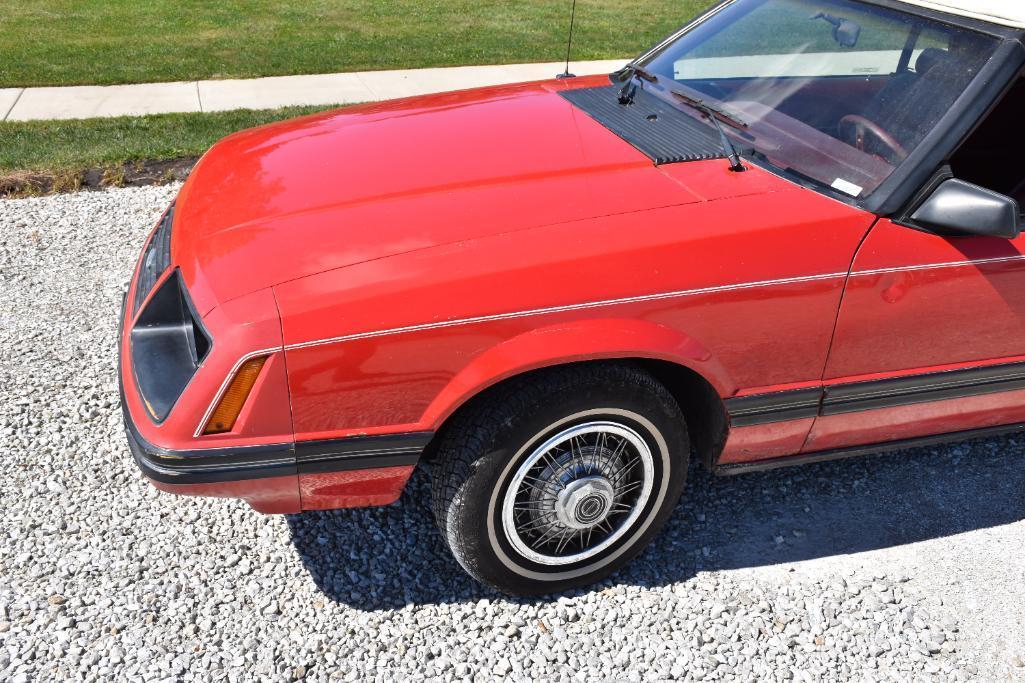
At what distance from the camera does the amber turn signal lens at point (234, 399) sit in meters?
2.35

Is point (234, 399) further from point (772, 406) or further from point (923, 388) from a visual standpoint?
point (923, 388)

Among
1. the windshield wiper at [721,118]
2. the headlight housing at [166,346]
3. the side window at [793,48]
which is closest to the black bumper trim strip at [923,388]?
the windshield wiper at [721,118]

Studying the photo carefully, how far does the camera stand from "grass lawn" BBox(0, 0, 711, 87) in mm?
8820

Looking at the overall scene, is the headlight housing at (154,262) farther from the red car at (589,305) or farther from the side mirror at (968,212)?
the side mirror at (968,212)

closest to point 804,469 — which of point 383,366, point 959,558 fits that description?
point 959,558

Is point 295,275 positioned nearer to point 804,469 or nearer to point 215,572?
point 215,572

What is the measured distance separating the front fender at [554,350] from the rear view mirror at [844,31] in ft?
4.93

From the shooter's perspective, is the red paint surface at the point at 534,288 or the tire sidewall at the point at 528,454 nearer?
the red paint surface at the point at 534,288

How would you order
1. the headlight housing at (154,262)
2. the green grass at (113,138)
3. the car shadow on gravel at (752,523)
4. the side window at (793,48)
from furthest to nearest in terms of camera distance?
1. the green grass at (113,138)
2. the side window at (793,48)
3. the car shadow on gravel at (752,523)
4. the headlight housing at (154,262)

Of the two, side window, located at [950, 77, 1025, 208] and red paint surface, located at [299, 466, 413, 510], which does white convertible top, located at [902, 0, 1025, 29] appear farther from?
red paint surface, located at [299, 466, 413, 510]

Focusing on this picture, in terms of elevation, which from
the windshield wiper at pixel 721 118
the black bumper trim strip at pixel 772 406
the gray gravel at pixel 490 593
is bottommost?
the gray gravel at pixel 490 593

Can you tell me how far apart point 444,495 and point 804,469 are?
1639mm

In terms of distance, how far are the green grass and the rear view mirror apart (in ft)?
15.4

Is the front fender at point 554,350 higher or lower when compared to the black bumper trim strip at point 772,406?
higher
